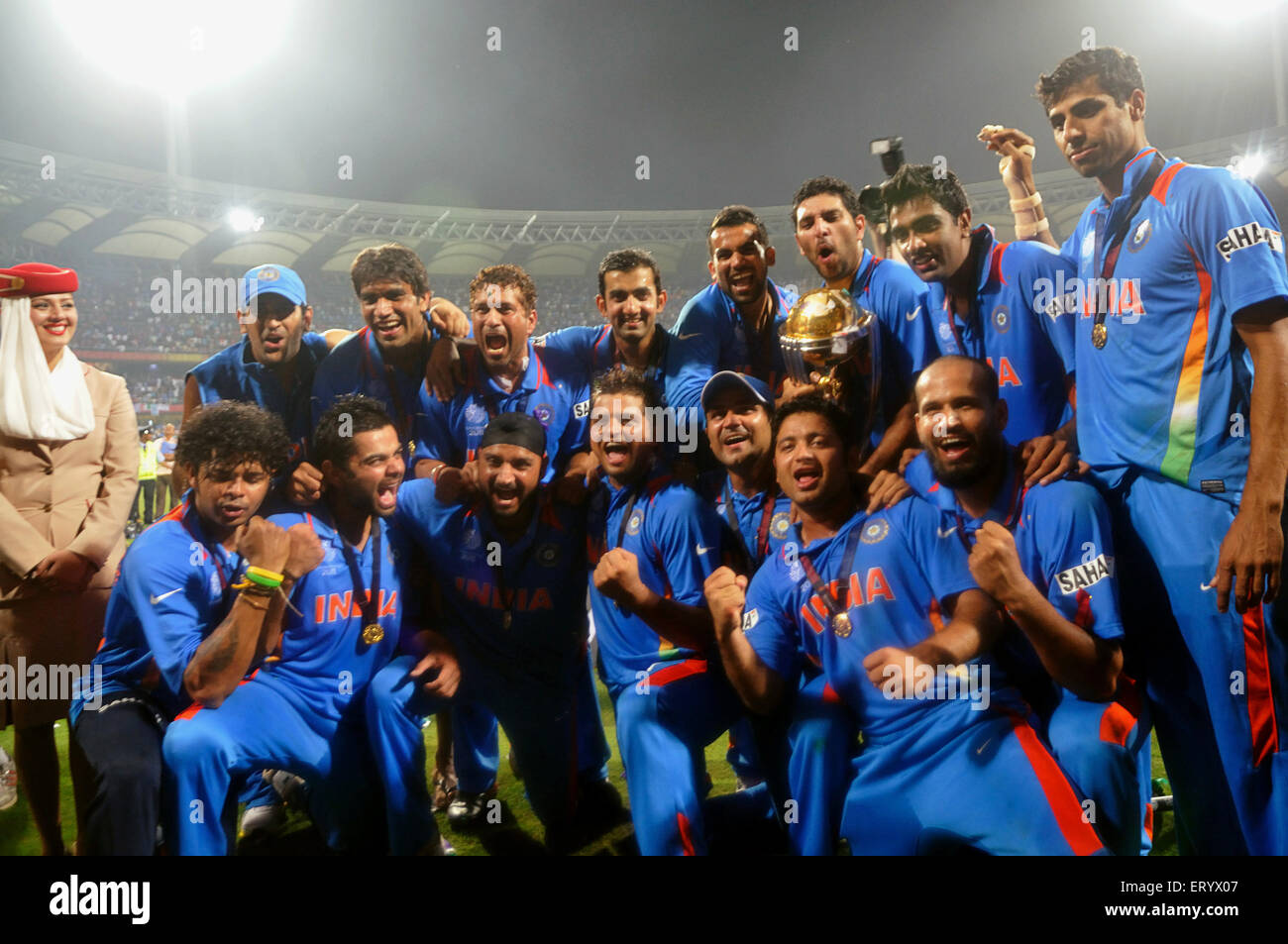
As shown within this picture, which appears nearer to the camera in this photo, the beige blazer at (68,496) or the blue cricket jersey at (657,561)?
the blue cricket jersey at (657,561)

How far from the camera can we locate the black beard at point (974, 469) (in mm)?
2715

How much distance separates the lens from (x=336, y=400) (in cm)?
322

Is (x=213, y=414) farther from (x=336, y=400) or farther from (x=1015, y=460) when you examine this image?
(x=1015, y=460)

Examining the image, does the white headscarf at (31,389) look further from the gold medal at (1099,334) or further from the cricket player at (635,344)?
the gold medal at (1099,334)

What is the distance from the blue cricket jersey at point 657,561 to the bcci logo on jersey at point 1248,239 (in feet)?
6.20

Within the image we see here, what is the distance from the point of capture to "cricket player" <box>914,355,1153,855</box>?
2.50 meters

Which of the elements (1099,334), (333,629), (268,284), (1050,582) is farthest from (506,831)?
(1099,334)

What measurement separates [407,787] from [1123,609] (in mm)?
2616

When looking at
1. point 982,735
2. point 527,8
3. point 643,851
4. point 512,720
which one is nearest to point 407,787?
point 512,720

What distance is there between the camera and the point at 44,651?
312 centimetres

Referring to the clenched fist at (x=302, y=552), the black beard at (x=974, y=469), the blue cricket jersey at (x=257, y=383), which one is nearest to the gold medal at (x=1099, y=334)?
the black beard at (x=974, y=469)

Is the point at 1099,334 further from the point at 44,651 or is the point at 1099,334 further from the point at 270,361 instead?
the point at 44,651

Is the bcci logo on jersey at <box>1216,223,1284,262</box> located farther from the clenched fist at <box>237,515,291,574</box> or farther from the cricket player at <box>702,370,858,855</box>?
the clenched fist at <box>237,515,291,574</box>

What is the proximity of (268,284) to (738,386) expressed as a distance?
1976 millimetres
